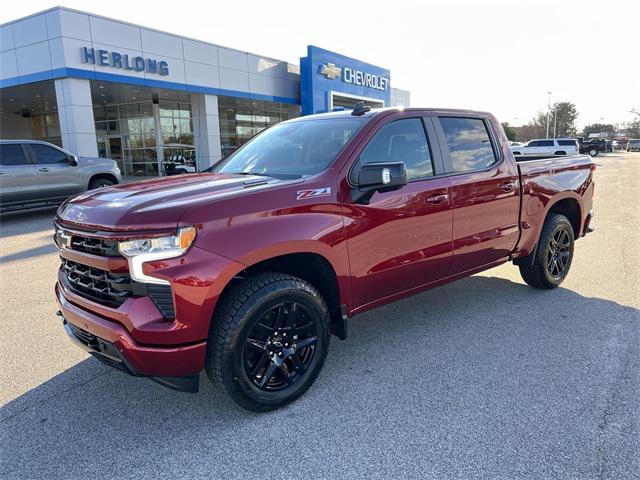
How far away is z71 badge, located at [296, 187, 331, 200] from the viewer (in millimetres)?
2994

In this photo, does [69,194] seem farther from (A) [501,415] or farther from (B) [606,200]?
(B) [606,200]

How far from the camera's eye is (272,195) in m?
2.88

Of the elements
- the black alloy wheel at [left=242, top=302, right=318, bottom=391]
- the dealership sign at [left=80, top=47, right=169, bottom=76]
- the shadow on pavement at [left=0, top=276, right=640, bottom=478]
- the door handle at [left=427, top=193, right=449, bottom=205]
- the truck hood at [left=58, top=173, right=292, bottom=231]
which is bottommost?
the shadow on pavement at [left=0, top=276, right=640, bottom=478]

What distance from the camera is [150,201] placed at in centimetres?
277

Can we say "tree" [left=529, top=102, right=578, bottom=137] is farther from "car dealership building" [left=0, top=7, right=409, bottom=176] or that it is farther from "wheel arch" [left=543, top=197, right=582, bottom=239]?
"wheel arch" [left=543, top=197, right=582, bottom=239]

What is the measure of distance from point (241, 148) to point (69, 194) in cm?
918

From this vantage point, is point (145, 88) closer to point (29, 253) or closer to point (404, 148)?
point (29, 253)

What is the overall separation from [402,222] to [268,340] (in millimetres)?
1360

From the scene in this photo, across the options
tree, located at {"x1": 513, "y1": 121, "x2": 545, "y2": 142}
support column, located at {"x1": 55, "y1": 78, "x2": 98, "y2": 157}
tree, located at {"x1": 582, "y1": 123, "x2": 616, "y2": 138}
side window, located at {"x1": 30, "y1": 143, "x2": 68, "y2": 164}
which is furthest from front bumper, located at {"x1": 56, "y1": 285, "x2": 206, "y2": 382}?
tree, located at {"x1": 582, "y1": 123, "x2": 616, "y2": 138}

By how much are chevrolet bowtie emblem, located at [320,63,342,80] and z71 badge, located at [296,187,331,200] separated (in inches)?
1062

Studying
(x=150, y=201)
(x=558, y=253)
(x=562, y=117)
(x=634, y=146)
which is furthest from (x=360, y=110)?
(x=562, y=117)

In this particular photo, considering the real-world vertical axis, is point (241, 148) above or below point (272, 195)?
above

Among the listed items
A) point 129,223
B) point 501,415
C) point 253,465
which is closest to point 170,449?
point 253,465

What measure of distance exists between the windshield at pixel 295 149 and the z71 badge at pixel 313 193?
24 centimetres
